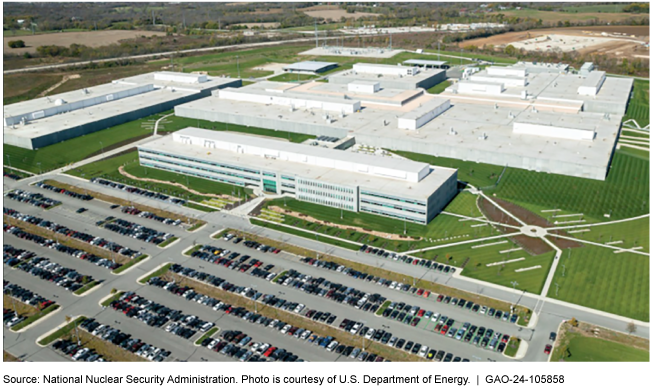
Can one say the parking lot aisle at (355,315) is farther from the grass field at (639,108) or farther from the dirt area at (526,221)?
the grass field at (639,108)

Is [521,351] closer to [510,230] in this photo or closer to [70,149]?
[510,230]

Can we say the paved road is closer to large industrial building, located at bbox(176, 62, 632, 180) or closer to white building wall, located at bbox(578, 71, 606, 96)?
large industrial building, located at bbox(176, 62, 632, 180)

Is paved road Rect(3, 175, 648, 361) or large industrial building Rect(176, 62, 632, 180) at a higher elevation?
large industrial building Rect(176, 62, 632, 180)

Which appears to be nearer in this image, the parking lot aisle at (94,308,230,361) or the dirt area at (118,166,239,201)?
the parking lot aisle at (94,308,230,361)

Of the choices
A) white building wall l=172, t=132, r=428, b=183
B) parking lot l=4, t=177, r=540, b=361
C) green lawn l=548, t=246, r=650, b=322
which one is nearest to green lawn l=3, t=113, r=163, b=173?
white building wall l=172, t=132, r=428, b=183

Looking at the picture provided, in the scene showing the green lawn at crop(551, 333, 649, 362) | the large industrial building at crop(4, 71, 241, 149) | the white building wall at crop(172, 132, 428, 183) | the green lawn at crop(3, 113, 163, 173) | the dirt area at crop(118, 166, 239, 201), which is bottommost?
the green lawn at crop(551, 333, 649, 362)

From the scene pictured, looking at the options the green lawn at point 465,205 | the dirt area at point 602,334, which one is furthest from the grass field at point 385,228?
the dirt area at point 602,334

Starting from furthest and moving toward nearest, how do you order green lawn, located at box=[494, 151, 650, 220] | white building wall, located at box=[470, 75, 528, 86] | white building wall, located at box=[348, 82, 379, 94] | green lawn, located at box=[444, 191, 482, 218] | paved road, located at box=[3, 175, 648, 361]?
white building wall, located at box=[470, 75, 528, 86] → white building wall, located at box=[348, 82, 379, 94] → green lawn, located at box=[494, 151, 650, 220] → green lawn, located at box=[444, 191, 482, 218] → paved road, located at box=[3, 175, 648, 361]
